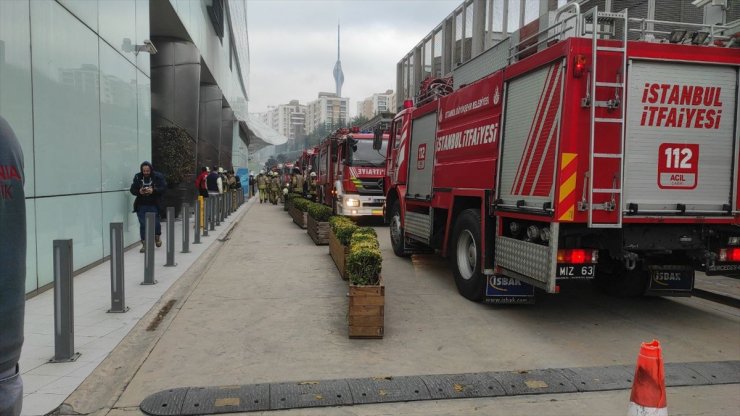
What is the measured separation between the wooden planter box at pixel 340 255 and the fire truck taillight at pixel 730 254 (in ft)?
16.3

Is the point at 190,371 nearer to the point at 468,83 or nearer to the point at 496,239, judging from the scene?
the point at 496,239

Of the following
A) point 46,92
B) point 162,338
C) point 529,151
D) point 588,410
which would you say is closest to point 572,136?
point 529,151

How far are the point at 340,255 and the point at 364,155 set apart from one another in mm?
7746

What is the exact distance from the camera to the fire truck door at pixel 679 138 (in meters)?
5.31

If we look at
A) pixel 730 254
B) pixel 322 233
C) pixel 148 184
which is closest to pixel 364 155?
pixel 322 233

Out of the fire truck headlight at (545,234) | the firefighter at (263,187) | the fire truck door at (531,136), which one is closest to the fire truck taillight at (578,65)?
the fire truck door at (531,136)

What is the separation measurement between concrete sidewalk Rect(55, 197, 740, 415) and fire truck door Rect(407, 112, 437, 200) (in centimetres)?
167

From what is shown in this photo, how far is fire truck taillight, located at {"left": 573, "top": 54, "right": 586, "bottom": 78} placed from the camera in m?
5.09

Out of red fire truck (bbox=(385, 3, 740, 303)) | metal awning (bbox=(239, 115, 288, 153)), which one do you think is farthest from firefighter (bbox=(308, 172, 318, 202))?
metal awning (bbox=(239, 115, 288, 153))

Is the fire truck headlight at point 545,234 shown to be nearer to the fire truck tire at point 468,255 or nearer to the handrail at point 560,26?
the fire truck tire at point 468,255

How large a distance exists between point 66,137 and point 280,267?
4078 mm

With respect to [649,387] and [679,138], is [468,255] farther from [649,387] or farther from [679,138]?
[649,387]

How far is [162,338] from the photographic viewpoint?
17.9 ft

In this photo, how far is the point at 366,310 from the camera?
539 centimetres
